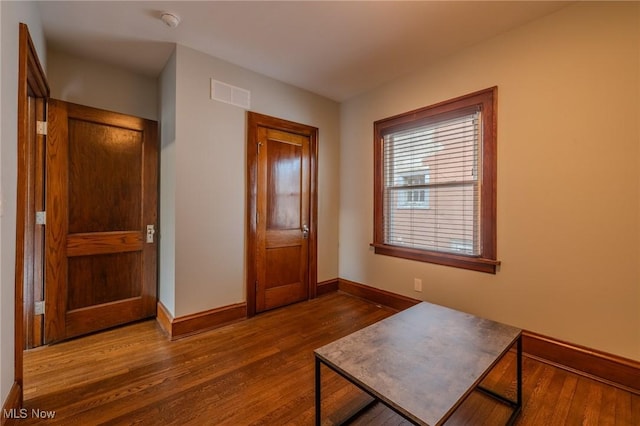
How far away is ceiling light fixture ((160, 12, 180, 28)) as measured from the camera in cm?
207

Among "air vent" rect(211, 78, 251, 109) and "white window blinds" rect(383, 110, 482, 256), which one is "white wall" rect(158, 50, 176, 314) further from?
"white window blinds" rect(383, 110, 482, 256)

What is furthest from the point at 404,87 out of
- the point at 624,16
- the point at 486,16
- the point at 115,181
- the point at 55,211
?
the point at 55,211

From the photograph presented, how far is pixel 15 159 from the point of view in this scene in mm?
1524

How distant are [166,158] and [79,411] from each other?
2.07 m

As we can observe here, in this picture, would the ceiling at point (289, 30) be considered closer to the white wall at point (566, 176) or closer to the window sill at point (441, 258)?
the white wall at point (566, 176)

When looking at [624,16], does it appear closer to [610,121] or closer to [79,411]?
[610,121]

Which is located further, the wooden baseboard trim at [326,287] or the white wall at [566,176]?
the wooden baseboard trim at [326,287]

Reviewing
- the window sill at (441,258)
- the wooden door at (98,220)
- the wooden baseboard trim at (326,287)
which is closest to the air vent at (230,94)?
the wooden door at (98,220)

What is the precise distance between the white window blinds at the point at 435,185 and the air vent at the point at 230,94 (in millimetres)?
1630

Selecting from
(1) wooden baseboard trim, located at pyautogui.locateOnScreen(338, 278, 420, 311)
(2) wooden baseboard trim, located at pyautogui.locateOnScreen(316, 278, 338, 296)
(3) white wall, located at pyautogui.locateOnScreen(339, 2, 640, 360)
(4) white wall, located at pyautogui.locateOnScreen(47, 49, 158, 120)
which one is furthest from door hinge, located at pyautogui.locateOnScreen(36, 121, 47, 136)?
(3) white wall, located at pyautogui.locateOnScreen(339, 2, 640, 360)

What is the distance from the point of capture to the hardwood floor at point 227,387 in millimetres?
1546

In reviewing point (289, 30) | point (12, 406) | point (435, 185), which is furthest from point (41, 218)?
point (435, 185)

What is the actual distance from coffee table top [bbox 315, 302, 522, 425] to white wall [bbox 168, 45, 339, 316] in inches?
66.2

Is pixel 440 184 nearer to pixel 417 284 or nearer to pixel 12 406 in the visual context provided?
pixel 417 284
